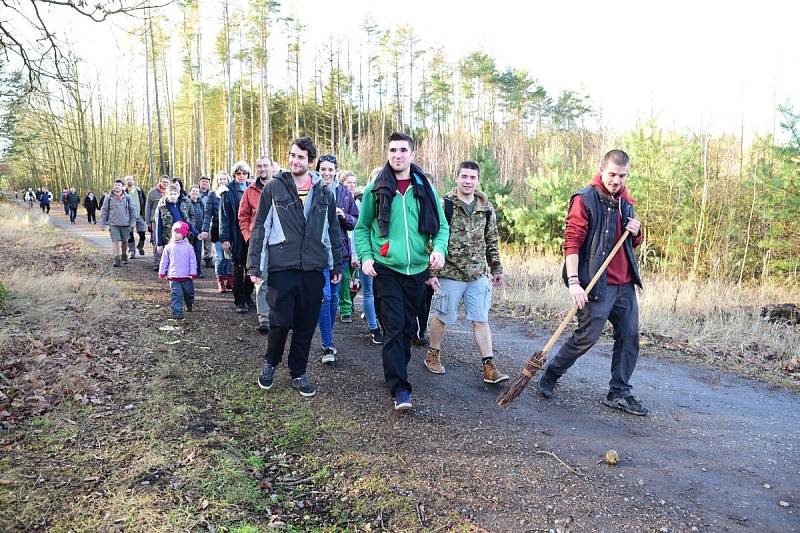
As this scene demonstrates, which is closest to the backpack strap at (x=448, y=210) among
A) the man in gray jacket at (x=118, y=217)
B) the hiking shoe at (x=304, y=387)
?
the hiking shoe at (x=304, y=387)

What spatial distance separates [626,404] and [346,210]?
3992mm

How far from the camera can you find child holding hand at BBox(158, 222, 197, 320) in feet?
24.4

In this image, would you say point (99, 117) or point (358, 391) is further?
point (99, 117)

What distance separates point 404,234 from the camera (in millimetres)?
4367

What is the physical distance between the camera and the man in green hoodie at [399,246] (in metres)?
4.33

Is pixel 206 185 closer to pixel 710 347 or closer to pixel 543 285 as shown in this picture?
pixel 543 285

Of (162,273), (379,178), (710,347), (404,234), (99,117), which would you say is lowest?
(710,347)

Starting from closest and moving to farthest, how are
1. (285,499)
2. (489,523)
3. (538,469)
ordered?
(489,523)
(285,499)
(538,469)

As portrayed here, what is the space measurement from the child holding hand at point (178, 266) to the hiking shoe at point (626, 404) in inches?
228

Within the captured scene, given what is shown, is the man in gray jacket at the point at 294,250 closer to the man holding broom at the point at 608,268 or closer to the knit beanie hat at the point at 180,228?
the man holding broom at the point at 608,268

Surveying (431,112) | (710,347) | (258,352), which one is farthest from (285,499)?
(431,112)

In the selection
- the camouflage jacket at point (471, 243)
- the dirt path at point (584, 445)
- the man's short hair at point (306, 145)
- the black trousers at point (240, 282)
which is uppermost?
the man's short hair at point (306, 145)

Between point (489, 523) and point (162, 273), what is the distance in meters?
6.37

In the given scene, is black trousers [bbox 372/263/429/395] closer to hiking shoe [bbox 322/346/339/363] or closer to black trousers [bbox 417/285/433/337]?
hiking shoe [bbox 322/346/339/363]
